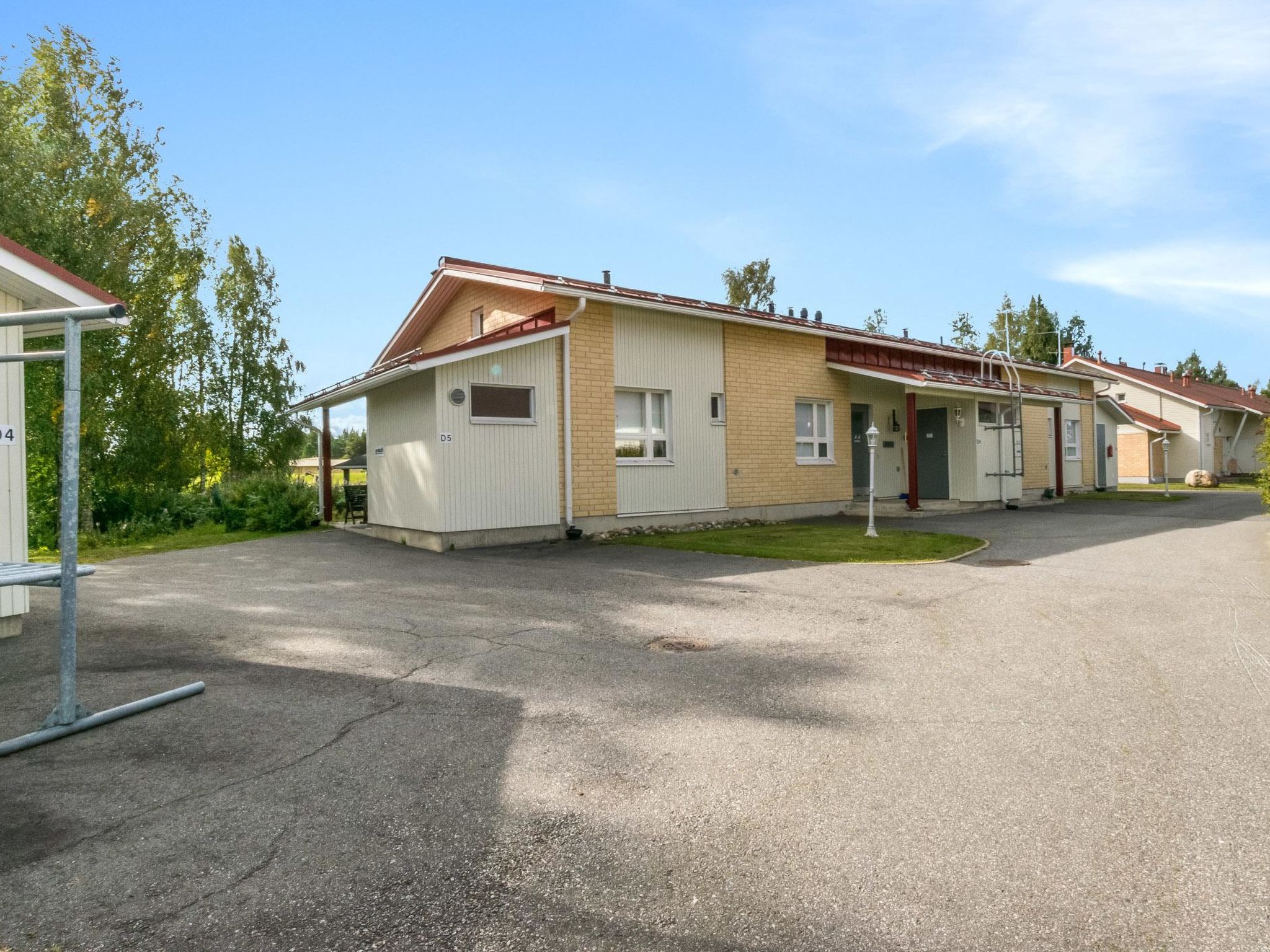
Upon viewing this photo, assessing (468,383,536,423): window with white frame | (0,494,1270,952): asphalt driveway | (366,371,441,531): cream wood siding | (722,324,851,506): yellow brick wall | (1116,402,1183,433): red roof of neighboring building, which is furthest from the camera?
(1116,402,1183,433): red roof of neighboring building

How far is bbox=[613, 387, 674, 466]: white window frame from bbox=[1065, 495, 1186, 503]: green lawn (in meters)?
14.0

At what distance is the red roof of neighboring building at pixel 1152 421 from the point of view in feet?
125

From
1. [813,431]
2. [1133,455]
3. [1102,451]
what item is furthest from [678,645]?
[1133,455]

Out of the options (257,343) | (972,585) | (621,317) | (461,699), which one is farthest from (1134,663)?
(257,343)

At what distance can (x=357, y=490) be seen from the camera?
62.6 ft

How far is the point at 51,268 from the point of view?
6785mm

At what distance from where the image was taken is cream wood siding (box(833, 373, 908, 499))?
20.3m

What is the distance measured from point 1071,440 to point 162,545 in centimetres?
2629

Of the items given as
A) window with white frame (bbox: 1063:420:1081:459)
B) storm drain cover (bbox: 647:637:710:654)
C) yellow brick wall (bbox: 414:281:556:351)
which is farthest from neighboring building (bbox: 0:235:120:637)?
window with white frame (bbox: 1063:420:1081:459)

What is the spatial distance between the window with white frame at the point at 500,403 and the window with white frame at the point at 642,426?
1.92 metres

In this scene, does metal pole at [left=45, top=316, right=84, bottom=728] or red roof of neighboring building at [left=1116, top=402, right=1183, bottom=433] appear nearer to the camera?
metal pole at [left=45, top=316, right=84, bottom=728]

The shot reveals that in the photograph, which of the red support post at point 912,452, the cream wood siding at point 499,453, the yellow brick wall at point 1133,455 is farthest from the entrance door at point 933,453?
the yellow brick wall at point 1133,455

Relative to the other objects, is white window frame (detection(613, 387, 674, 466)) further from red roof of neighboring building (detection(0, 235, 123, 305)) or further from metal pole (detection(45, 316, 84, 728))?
metal pole (detection(45, 316, 84, 728))

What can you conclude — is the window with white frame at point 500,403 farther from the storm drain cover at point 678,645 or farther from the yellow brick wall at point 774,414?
the storm drain cover at point 678,645
